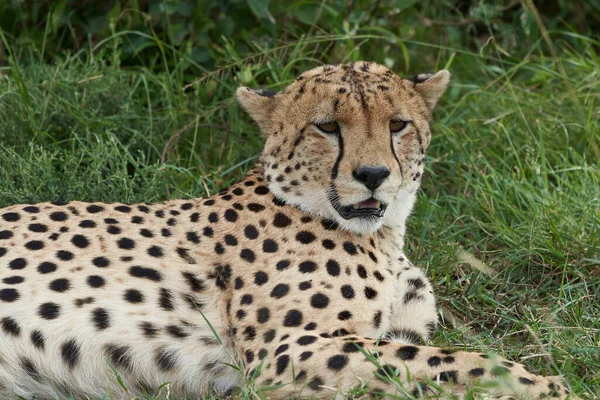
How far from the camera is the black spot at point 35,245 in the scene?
140 inches

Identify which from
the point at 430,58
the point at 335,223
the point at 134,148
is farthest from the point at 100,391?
the point at 430,58

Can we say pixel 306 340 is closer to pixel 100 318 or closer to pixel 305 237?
pixel 305 237

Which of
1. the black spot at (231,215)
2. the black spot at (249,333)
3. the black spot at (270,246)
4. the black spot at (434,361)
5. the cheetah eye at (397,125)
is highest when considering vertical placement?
the cheetah eye at (397,125)

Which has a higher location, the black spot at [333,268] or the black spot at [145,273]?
the black spot at [333,268]

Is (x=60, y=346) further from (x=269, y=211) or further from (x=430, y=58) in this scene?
(x=430, y=58)

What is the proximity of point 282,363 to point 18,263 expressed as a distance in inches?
39.6

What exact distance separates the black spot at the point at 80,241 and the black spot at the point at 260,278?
62cm

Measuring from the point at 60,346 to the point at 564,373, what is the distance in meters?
1.66

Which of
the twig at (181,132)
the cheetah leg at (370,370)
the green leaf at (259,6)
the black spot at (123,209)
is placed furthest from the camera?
the green leaf at (259,6)

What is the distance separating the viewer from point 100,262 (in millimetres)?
3521

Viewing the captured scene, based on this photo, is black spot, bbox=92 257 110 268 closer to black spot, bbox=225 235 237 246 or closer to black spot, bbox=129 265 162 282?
black spot, bbox=129 265 162 282

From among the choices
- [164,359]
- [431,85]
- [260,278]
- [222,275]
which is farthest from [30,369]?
[431,85]

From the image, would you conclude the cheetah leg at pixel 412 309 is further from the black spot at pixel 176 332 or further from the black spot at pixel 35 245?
the black spot at pixel 35 245

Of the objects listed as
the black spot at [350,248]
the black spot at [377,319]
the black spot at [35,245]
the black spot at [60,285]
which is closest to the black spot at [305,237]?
the black spot at [350,248]
